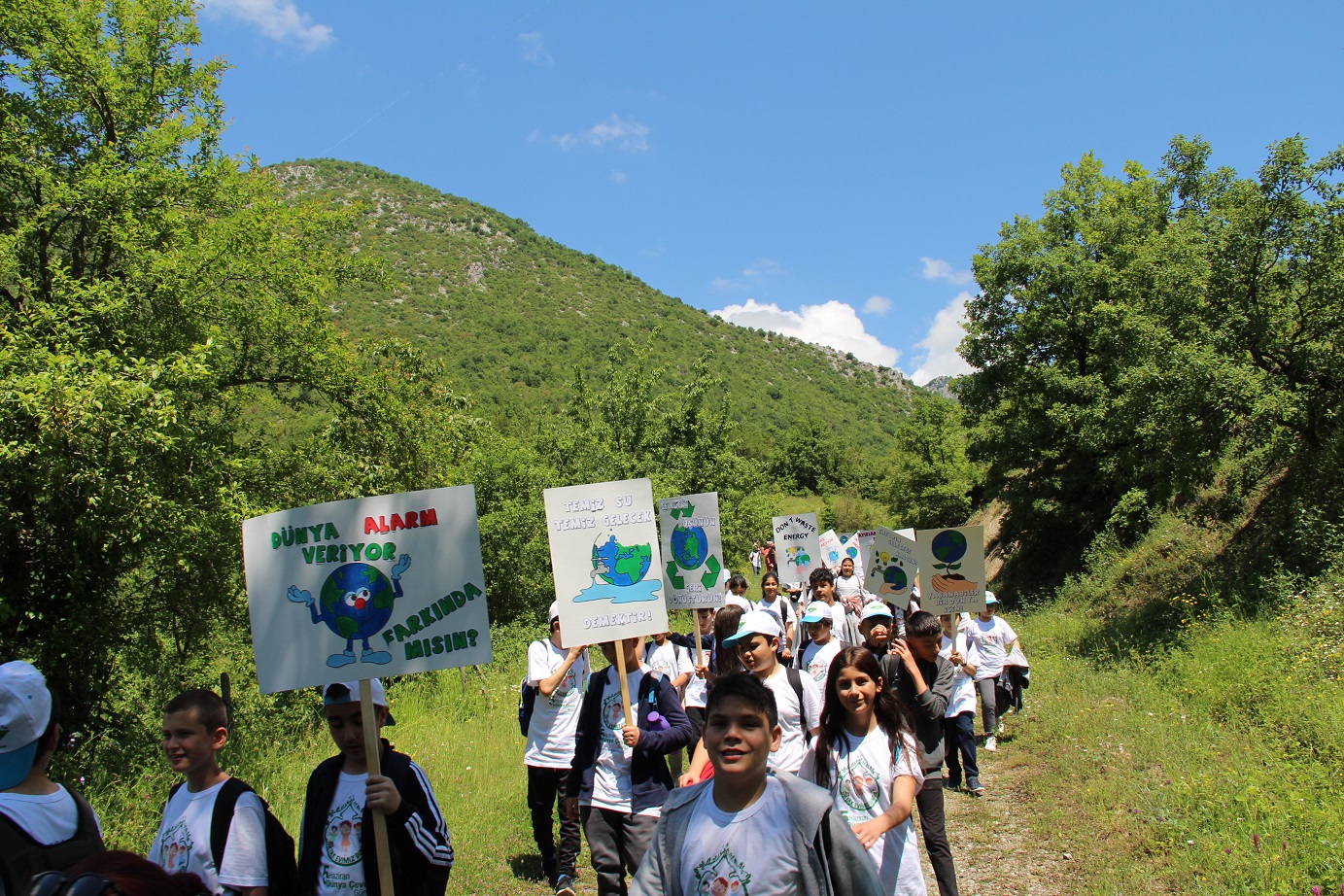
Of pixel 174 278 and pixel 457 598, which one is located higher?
pixel 174 278

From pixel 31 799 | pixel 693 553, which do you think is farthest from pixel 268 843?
pixel 693 553

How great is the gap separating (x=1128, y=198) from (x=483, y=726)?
3175cm

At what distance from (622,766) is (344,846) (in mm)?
2387

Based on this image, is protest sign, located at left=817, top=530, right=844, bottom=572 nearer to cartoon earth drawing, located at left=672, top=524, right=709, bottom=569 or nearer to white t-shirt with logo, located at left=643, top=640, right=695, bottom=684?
cartoon earth drawing, located at left=672, top=524, right=709, bottom=569

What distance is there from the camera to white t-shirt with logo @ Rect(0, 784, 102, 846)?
2.80 m

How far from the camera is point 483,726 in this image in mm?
11633

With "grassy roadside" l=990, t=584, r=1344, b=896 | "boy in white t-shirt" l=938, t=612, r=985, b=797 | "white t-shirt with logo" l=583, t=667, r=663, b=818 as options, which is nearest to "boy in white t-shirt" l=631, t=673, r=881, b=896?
"white t-shirt with logo" l=583, t=667, r=663, b=818

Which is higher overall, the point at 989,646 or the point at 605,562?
the point at 605,562

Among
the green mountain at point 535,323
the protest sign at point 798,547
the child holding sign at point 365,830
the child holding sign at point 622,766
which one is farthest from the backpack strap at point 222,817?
the green mountain at point 535,323

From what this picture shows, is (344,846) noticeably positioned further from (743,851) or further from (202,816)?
Answer: (743,851)

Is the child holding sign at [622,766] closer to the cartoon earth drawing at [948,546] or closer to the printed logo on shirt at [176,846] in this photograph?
the printed logo on shirt at [176,846]

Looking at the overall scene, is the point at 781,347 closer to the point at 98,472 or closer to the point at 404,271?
the point at 404,271

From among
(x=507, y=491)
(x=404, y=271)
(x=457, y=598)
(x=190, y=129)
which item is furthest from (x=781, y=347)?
(x=457, y=598)

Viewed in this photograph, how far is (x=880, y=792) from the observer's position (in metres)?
4.15
